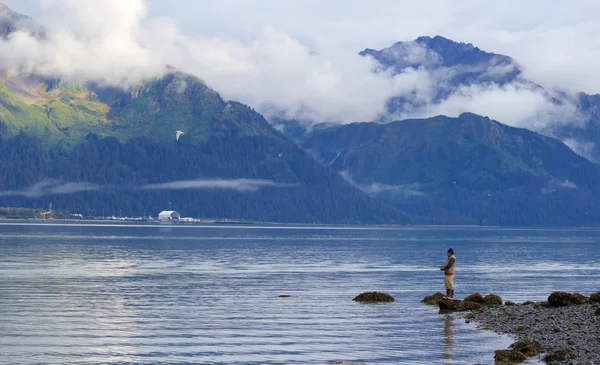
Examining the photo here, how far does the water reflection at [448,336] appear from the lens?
54.4 m

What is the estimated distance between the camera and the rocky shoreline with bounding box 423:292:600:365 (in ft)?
173

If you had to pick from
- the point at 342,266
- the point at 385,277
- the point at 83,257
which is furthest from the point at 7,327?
the point at 83,257

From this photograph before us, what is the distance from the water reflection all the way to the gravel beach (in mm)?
1549

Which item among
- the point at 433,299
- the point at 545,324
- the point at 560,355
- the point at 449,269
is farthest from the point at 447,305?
the point at 560,355

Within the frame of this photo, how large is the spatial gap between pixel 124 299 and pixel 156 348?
1199 inches

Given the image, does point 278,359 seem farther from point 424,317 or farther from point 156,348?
point 424,317

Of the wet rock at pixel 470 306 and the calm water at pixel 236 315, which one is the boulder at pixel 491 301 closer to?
the wet rock at pixel 470 306

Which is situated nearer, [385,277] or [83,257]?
[385,277]

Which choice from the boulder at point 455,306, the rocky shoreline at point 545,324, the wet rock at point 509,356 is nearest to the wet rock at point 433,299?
the rocky shoreline at point 545,324

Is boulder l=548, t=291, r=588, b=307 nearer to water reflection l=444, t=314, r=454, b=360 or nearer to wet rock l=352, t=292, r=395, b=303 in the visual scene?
water reflection l=444, t=314, r=454, b=360

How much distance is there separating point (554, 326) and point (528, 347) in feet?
33.1

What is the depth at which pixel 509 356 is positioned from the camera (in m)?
52.7

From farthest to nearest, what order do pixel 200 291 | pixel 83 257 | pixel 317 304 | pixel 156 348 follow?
pixel 83 257 → pixel 200 291 → pixel 317 304 → pixel 156 348

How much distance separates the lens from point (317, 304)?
81.8 m
